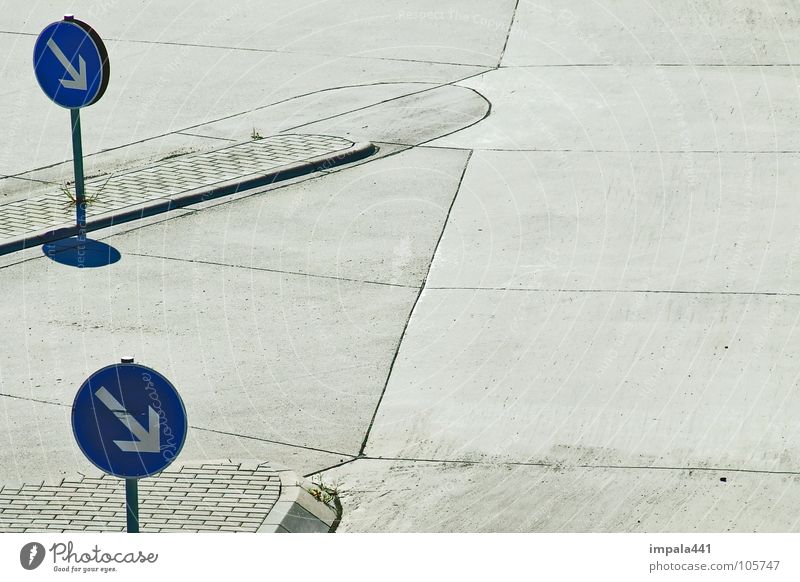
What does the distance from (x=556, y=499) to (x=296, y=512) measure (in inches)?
58.4

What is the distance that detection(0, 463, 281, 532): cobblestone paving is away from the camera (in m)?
7.42

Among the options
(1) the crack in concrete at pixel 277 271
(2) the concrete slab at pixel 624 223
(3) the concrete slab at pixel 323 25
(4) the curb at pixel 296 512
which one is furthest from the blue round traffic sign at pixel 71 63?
(3) the concrete slab at pixel 323 25

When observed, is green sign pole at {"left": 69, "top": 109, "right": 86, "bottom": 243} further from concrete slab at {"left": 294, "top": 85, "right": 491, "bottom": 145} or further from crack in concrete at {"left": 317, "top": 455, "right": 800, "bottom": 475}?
crack in concrete at {"left": 317, "top": 455, "right": 800, "bottom": 475}

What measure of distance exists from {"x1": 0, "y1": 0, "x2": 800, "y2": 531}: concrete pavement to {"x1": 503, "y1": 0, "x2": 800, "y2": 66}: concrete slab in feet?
0.21

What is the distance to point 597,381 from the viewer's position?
30.4 feet

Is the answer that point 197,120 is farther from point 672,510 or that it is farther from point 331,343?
point 672,510

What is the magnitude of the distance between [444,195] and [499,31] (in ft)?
15.8

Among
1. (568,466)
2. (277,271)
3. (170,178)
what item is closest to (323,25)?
(170,178)

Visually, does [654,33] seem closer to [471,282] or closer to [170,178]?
[170,178]

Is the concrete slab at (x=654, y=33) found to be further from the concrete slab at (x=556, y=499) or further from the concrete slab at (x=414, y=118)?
the concrete slab at (x=556, y=499)

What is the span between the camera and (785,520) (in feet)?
25.3

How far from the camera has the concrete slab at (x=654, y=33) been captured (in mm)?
15578

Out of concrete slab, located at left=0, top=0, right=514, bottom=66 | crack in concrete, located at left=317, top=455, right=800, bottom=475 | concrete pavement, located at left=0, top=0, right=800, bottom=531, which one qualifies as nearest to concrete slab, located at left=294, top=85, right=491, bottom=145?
concrete pavement, located at left=0, top=0, right=800, bottom=531

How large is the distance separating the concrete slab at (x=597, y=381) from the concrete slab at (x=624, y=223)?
0.32 m
